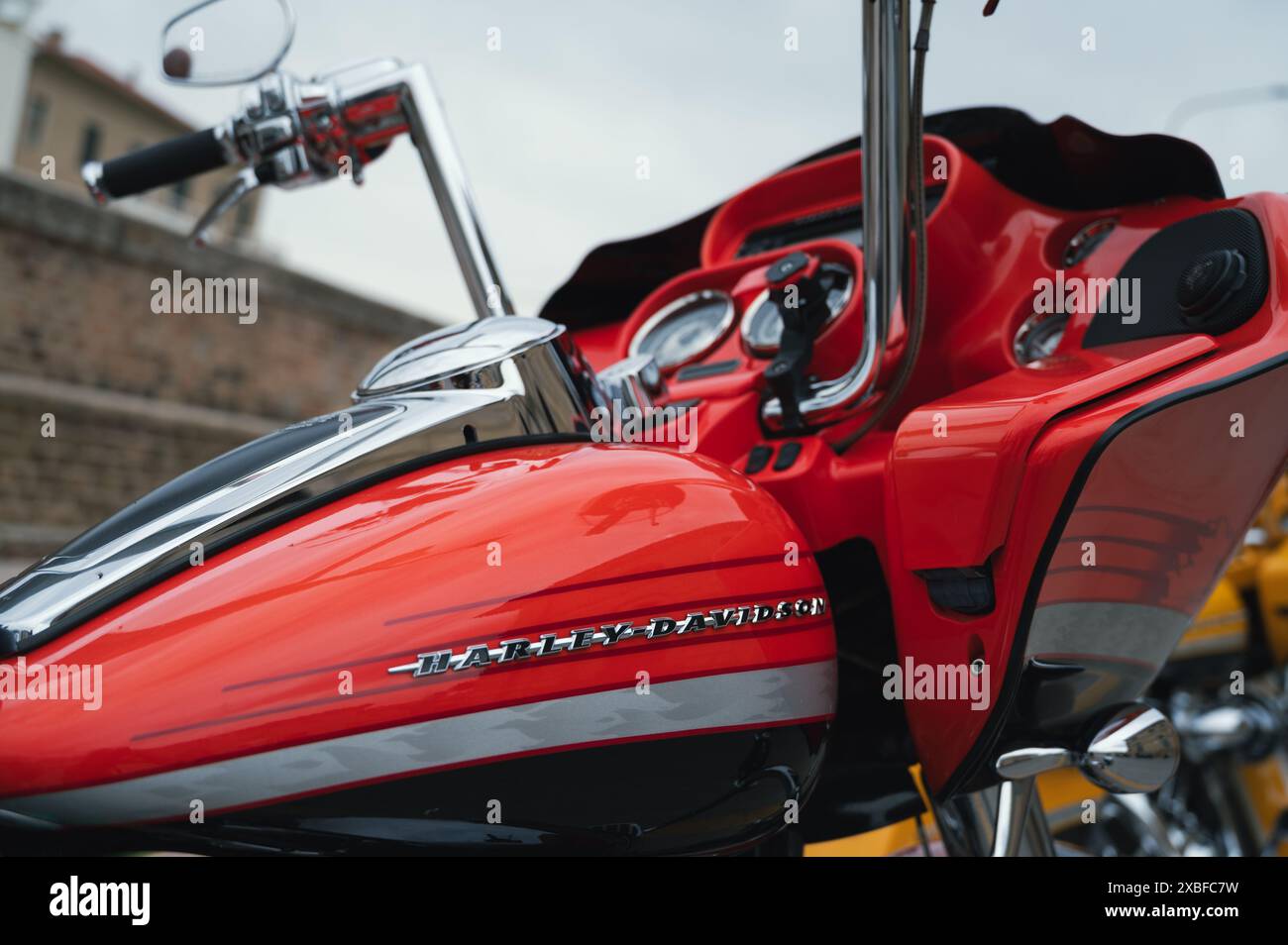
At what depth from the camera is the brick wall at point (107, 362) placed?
7617 millimetres

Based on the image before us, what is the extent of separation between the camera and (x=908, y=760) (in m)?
1.10

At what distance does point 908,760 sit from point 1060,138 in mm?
704

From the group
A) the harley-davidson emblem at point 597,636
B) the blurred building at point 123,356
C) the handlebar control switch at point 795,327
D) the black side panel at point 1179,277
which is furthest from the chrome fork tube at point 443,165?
the blurred building at point 123,356

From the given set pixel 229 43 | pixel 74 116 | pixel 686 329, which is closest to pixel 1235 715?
pixel 686 329

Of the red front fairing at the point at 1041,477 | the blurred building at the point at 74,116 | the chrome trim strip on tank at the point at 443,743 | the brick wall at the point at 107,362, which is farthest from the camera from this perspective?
the blurred building at the point at 74,116

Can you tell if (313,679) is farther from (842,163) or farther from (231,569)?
(842,163)

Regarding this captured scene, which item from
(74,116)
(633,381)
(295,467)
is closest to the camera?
(295,467)

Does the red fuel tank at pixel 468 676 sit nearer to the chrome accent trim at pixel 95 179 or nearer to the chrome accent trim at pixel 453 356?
the chrome accent trim at pixel 453 356

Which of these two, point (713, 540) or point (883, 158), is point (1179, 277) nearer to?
point (883, 158)

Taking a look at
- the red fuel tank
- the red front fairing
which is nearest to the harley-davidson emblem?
the red fuel tank

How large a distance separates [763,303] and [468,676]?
26.4 inches

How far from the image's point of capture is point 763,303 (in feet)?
3.97

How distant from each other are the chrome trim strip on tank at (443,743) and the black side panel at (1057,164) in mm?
697

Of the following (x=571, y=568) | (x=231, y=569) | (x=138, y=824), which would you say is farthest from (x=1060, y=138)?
(x=138, y=824)
